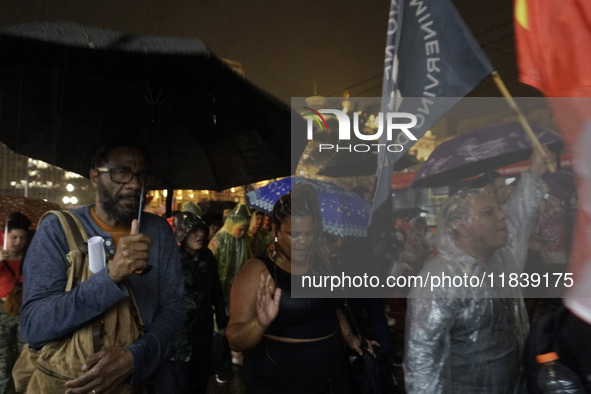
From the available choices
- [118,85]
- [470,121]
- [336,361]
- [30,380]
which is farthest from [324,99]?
[30,380]

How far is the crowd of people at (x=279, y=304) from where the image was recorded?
1.67 meters

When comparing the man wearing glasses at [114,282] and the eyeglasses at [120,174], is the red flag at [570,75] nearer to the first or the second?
the man wearing glasses at [114,282]

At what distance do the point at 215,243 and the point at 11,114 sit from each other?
3560mm

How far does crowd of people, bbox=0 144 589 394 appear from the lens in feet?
5.47

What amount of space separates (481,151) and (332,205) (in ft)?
6.41

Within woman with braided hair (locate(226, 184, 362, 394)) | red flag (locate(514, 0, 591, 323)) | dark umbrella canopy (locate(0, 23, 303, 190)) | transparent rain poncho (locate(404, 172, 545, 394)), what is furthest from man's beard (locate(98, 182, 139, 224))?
red flag (locate(514, 0, 591, 323))

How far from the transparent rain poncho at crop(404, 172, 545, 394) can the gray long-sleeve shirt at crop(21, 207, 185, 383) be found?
128 centimetres

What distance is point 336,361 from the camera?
253cm

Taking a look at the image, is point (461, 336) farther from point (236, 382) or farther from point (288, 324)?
point (236, 382)

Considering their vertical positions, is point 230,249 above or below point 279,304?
above

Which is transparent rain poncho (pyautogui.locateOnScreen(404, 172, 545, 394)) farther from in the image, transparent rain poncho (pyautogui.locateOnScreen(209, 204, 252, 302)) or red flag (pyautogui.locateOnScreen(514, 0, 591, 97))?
transparent rain poncho (pyautogui.locateOnScreen(209, 204, 252, 302))

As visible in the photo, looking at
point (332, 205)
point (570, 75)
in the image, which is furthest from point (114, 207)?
point (332, 205)

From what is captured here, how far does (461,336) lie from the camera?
2168 millimetres

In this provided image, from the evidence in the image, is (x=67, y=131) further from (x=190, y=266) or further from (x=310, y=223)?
(x=190, y=266)
